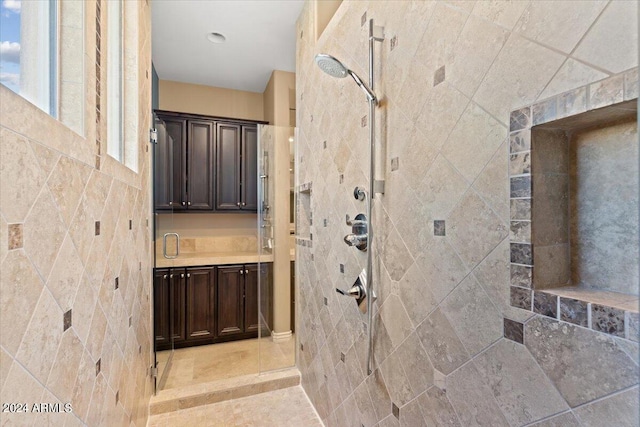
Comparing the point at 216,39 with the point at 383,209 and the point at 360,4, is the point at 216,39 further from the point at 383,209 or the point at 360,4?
the point at 383,209

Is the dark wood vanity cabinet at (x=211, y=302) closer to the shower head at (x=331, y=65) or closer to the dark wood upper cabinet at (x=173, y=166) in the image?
the dark wood upper cabinet at (x=173, y=166)

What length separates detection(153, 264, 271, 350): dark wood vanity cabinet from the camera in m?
2.97

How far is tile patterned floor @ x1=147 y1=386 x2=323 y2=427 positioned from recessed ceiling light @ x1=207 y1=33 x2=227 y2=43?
3.13 m

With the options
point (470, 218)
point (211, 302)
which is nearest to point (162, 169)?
point (211, 302)

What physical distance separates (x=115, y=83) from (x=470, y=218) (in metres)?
1.81

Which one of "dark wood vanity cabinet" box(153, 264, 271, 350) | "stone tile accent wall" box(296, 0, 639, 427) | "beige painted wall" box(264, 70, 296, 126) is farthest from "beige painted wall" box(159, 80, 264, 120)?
"stone tile accent wall" box(296, 0, 639, 427)

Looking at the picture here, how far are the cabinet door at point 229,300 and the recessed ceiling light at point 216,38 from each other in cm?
224

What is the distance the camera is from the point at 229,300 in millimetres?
3266

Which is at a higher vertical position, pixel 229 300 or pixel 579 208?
pixel 579 208

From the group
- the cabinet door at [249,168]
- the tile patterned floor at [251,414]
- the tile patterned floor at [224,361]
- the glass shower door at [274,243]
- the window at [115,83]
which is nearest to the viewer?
the window at [115,83]

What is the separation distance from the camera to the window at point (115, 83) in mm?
1496

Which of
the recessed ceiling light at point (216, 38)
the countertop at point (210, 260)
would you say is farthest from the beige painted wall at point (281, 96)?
the countertop at point (210, 260)

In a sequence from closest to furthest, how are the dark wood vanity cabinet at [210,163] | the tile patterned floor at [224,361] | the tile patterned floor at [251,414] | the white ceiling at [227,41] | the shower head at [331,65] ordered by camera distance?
the shower head at [331,65] < the tile patterned floor at [251,414] < the white ceiling at [227,41] < the tile patterned floor at [224,361] < the dark wood vanity cabinet at [210,163]

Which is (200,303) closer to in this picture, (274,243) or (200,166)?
(274,243)
